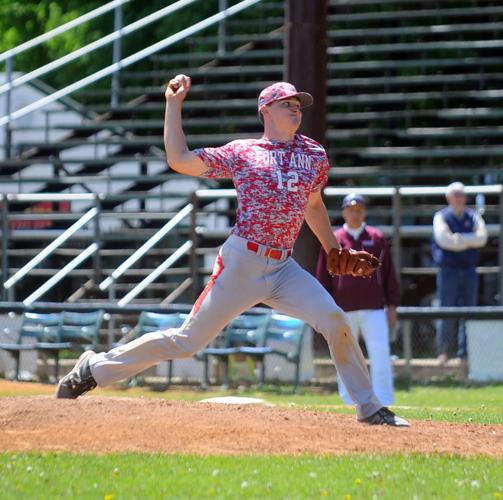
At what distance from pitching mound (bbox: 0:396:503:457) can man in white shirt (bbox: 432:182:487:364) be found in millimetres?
6573

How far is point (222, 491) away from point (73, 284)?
12342 mm

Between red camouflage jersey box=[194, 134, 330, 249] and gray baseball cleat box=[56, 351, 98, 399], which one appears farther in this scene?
gray baseball cleat box=[56, 351, 98, 399]

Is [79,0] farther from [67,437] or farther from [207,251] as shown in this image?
[67,437]

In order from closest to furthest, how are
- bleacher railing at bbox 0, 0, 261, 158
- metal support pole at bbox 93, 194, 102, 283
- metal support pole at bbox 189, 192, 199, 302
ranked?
1. metal support pole at bbox 189, 192, 199, 302
2. metal support pole at bbox 93, 194, 102, 283
3. bleacher railing at bbox 0, 0, 261, 158

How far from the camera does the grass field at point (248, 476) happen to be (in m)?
7.07

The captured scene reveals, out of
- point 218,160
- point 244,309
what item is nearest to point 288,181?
point 218,160

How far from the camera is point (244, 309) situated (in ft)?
28.6

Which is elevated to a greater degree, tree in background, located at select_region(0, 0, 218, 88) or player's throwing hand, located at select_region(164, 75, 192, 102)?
tree in background, located at select_region(0, 0, 218, 88)

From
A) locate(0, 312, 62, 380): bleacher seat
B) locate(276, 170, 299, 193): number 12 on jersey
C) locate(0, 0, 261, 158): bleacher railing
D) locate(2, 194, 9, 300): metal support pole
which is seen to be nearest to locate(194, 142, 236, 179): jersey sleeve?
locate(276, 170, 299, 193): number 12 on jersey

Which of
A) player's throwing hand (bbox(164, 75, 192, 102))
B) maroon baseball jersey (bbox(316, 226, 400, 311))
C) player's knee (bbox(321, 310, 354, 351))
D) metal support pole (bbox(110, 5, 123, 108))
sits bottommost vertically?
player's knee (bbox(321, 310, 354, 351))

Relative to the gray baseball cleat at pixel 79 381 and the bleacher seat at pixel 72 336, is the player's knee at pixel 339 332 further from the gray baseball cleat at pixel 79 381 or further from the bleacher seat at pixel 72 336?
the bleacher seat at pixel 72 336

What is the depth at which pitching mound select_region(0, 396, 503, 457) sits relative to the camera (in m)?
8.40

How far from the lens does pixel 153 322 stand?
16.4 m

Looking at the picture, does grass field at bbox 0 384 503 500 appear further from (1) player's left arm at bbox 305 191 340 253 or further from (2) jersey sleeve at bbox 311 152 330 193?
(2) jersey sleeve at bbox 311 152 330 193
